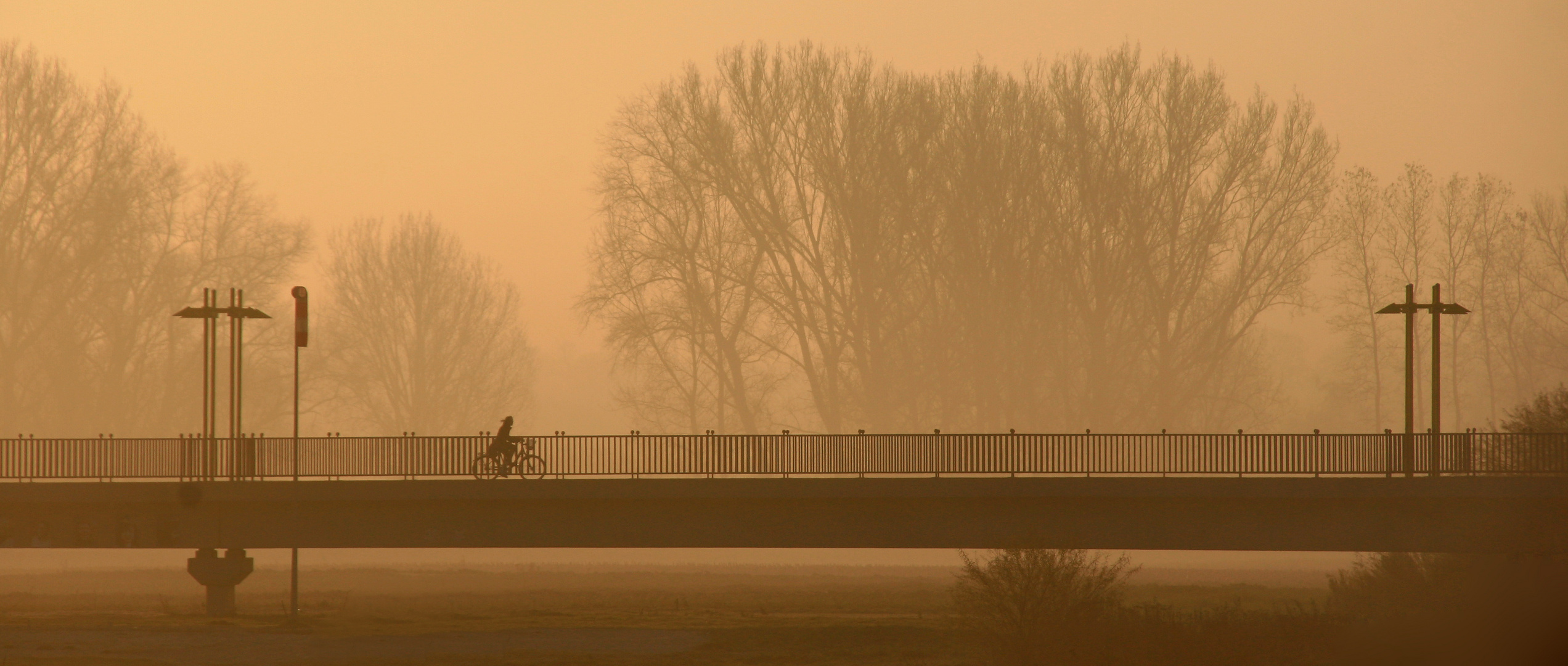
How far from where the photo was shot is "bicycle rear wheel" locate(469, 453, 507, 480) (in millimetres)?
29547

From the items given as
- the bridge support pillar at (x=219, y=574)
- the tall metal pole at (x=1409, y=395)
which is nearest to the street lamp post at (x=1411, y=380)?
the tall metal pole at (x=1409, y=395)

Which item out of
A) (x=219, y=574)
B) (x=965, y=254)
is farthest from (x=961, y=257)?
(x=219, y=574)

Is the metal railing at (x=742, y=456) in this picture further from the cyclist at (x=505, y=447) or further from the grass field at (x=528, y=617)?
the grass field at (x=528, y=617)

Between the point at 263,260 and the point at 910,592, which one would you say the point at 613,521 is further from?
the point at 263,260

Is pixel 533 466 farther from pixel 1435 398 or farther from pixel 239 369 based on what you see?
pixel 1435 398

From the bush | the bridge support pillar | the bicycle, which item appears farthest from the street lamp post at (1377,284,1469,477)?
the bridge support pillar

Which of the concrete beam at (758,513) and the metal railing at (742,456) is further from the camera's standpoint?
the metal railing at (742,456)

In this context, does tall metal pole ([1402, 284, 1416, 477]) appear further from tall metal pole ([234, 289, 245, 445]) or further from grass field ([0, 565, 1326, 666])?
tall metal pole ([234, 289, 245, 445])

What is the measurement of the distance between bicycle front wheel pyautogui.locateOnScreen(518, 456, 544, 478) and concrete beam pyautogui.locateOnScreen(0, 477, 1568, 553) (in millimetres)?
2635

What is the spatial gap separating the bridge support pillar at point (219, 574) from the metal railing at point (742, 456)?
1560 millimetres

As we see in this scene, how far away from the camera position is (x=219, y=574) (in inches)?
1126

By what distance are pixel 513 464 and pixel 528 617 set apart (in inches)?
122

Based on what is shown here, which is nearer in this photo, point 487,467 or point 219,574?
point 219,574

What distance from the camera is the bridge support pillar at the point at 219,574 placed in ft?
93.7
